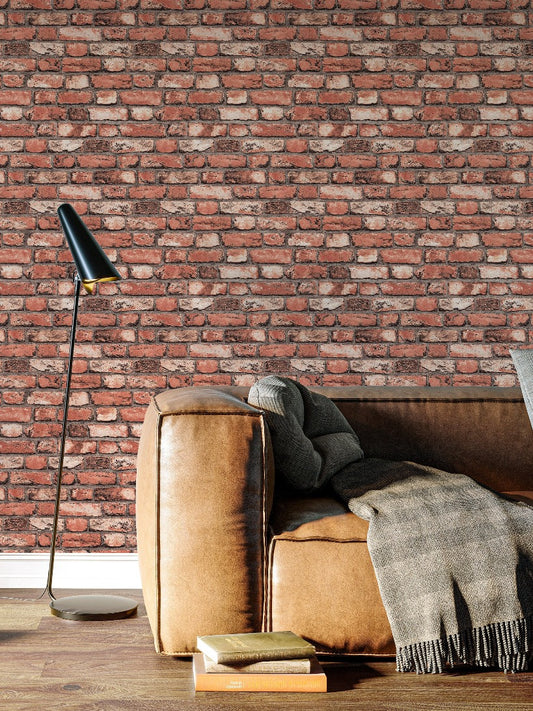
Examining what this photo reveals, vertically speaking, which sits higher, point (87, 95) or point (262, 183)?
point (87, 95)

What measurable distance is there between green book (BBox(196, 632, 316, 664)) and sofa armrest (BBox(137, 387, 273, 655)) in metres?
0.11

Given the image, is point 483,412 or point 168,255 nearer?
point 483,412

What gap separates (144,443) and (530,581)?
1057mm

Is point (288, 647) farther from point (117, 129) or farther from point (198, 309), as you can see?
point (117, 129)

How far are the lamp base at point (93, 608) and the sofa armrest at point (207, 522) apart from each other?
50 cm

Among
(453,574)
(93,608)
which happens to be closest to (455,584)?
(453,574)

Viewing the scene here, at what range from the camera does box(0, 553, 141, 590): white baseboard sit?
3.23 m

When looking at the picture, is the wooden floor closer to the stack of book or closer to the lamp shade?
the stack of book

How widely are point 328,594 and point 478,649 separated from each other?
1.20ft

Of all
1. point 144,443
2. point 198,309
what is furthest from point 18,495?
point 144,443

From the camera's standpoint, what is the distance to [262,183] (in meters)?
3.37

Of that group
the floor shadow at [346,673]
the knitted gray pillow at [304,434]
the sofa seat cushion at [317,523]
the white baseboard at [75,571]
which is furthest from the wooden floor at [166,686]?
the white baseboard at [75,571]

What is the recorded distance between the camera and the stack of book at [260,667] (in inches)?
69.5

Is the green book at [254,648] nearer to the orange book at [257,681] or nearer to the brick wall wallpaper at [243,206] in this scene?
the orange book at [257,681]
